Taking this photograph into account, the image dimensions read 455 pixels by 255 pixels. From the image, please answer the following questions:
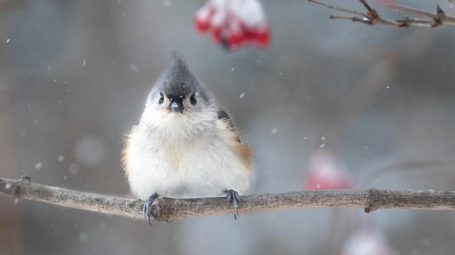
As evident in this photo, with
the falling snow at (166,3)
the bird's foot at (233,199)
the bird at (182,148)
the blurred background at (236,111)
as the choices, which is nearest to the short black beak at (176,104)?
the bird at (182,148)

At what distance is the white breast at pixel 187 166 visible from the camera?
268cm

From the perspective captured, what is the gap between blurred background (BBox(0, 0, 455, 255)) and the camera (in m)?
5.08

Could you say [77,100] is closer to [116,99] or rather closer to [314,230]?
[116,99]

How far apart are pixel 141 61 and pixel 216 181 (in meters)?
2.78

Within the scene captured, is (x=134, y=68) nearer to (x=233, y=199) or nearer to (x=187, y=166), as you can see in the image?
(x=187, y=166)

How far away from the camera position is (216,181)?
8.90 ft

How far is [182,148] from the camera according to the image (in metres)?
2.68

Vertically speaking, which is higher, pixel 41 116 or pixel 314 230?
pixel 41 116

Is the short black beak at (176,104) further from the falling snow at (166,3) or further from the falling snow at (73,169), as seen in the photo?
the falling snow at (166,3)

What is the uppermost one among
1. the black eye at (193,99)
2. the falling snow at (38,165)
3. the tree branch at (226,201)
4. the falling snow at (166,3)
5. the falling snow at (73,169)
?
the falling snow at (166,3)

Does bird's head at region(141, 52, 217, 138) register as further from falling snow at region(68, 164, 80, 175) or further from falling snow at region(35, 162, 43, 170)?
falling snow at region(35, 162, 43, 170)

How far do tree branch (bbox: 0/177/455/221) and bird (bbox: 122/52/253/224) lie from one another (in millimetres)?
354

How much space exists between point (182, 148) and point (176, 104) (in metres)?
0.17

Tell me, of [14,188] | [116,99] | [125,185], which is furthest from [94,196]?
[116,99]
